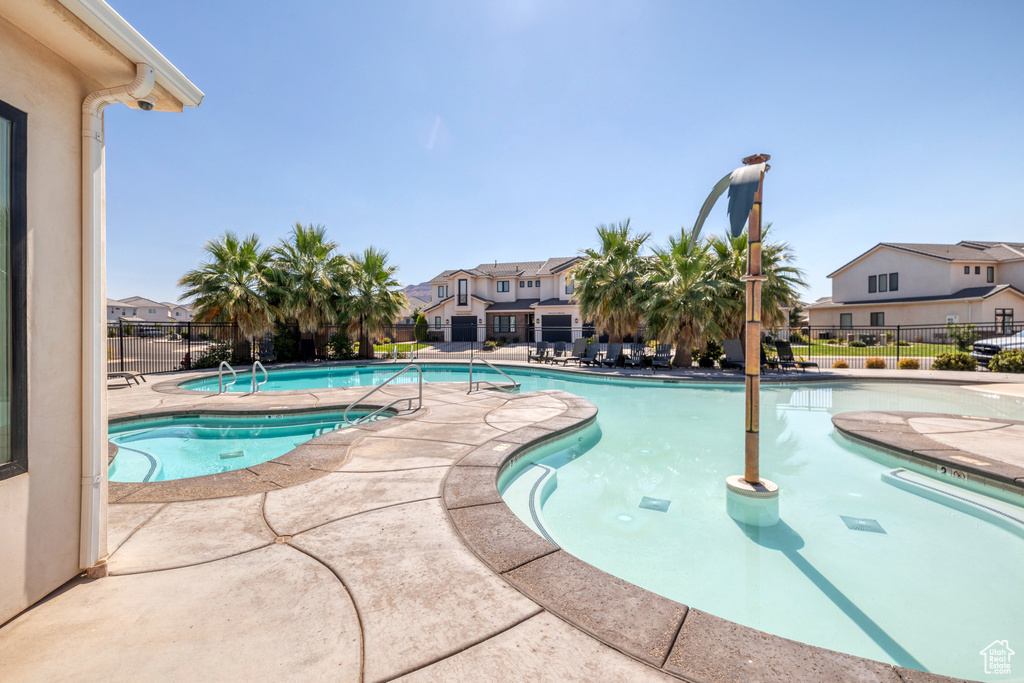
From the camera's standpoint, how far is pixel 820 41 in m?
9.22

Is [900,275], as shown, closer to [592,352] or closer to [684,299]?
[684,299]

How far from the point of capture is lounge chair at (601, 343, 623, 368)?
49.8ft

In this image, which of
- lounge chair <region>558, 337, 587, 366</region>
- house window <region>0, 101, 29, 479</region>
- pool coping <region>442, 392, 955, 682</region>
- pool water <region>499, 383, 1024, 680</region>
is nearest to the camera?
pool coping <region>442, 392, 955, 682</region>

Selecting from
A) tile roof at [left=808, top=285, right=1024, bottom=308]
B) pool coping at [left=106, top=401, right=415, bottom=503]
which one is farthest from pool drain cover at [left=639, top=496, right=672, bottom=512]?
tile roof at [left=808, top=285, right=1024, bottom=308]

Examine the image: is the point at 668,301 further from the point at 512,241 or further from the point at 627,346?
the point at 512,241

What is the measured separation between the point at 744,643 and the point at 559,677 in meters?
0.85

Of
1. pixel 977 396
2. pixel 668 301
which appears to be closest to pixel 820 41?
pixel 668 301

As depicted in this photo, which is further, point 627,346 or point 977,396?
point 627,346

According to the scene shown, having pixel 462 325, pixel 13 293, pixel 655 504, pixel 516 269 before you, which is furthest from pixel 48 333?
pixel 516 269

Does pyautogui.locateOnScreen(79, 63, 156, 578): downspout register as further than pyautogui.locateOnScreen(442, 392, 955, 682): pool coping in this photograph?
Yes

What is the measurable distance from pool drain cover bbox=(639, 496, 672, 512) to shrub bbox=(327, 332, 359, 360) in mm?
15509

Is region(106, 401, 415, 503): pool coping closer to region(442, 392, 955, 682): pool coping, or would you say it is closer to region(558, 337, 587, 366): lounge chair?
region(442, 392, 955, 682): pool coping

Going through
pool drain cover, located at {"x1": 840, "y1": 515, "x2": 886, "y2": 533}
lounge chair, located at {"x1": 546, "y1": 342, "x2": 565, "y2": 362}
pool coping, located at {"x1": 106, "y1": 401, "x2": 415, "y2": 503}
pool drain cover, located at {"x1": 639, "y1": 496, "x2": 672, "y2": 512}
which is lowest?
pool drain cover, located at {"x1": 639, "y1": 496, "x2": 672, "y2": 512}

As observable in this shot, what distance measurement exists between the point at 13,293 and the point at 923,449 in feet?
25.7
